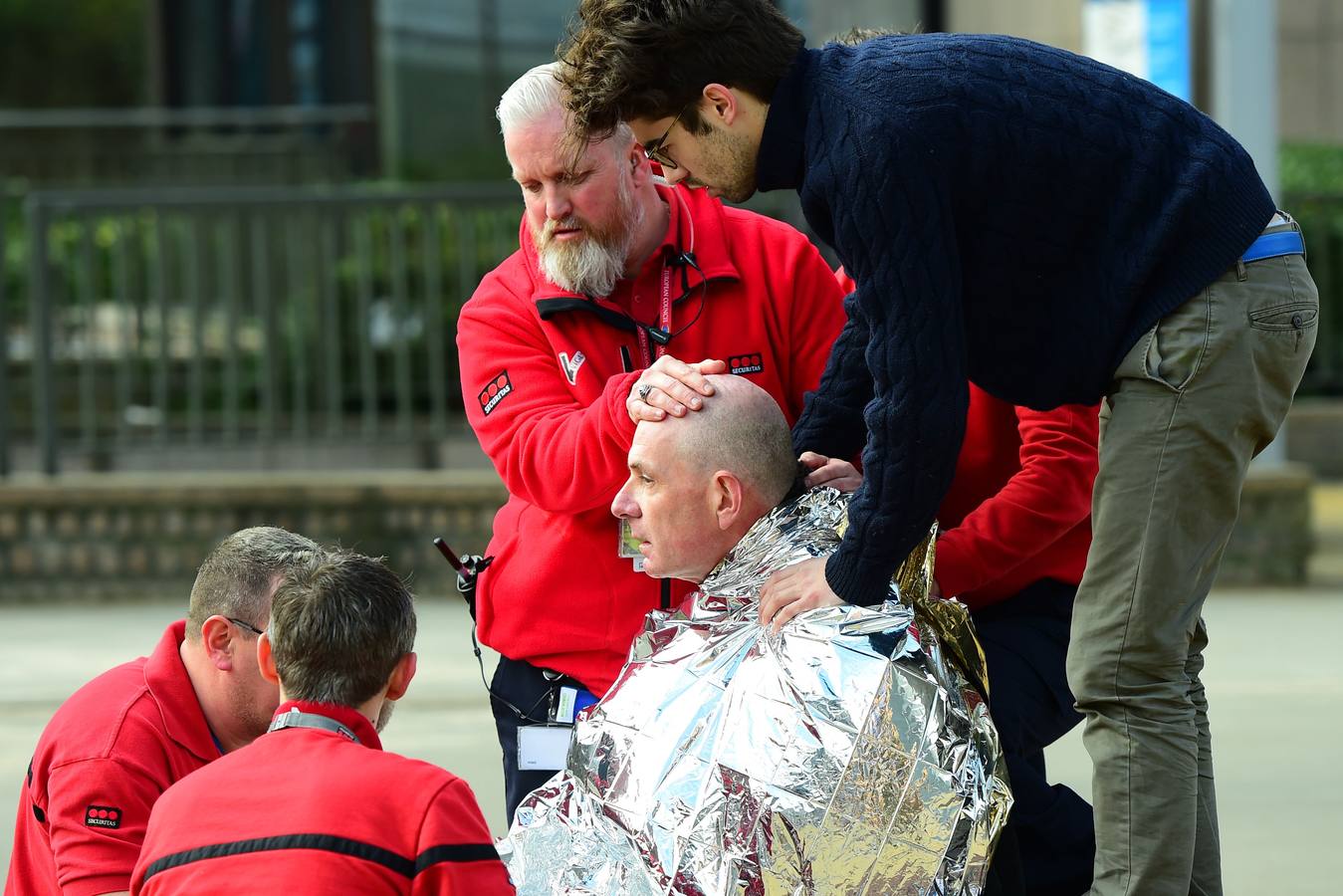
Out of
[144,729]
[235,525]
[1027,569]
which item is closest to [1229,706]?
[1027,569]

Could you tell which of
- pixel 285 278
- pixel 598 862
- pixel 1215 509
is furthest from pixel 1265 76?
pixel 598 862

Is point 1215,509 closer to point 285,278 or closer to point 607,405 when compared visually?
point 607,405

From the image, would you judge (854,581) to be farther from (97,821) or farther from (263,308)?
(263,308)

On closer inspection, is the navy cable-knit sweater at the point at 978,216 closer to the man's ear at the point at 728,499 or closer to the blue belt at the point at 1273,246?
the blue belt at the point at 1273,246

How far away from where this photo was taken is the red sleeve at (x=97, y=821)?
271cm

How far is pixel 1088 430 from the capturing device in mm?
3240

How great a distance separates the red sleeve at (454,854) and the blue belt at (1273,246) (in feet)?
4.69

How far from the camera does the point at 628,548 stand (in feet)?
10.7

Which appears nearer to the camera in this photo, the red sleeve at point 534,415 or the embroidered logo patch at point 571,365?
the red sleeve at point 534,415

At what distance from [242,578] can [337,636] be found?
20.9 inches

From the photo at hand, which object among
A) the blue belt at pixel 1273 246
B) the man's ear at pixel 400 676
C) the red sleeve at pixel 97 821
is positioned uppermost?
the blue belt at pixel 1273 246

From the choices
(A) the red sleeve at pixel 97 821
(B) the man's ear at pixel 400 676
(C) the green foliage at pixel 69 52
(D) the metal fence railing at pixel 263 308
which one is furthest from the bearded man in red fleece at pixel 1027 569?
(C) the green foliage at pixel 69 52

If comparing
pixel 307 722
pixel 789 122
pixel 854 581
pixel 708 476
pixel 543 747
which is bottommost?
pixel 543 747

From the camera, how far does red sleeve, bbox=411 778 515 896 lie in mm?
2309
